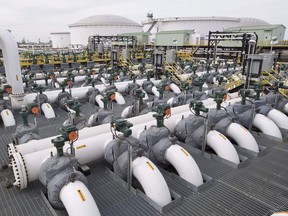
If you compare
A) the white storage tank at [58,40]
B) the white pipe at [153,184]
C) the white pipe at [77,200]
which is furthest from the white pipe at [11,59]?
the white storage tank at [58,40]

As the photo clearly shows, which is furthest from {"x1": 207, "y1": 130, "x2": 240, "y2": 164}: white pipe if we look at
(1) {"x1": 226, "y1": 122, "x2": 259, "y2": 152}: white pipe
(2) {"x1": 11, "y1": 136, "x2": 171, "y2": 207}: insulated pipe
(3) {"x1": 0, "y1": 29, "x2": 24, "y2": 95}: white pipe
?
(3) {"x1": 0, "y1": 29, "x2": 24, "y2": 95}: white pipe

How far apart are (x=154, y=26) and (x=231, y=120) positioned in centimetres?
4739

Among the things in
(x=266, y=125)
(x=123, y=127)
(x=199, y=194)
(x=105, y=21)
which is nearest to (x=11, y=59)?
(x=123, y=127)

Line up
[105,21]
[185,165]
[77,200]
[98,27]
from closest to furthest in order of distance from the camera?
[77,200], [185,165], [98,27], [105,21]

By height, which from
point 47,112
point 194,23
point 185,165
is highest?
point 194,23

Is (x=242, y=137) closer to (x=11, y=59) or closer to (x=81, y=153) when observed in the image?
(x=81, y=153)

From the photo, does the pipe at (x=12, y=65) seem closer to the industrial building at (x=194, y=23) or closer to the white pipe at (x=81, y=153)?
the white pipe at (x=81, y=153)

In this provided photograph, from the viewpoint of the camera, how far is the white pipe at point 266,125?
757cm

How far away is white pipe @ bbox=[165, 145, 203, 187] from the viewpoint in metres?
5.07

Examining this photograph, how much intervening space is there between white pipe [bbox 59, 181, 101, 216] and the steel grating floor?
538 millimetres

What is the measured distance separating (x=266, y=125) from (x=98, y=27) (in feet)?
173

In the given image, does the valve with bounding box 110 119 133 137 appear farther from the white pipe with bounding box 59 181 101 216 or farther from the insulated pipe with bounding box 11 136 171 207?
the white pipe with bounding box 59 181 101 216

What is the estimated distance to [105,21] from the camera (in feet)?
184

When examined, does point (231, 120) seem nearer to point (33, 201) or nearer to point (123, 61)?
point (33, 201)
